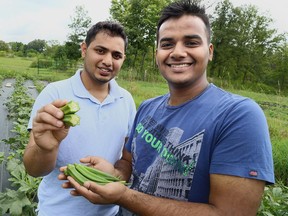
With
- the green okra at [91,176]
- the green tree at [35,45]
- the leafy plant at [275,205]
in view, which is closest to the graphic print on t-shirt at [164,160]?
the green okra at [91,176]

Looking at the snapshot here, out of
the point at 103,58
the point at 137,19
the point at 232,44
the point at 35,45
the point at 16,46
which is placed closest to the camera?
the point at 103,58

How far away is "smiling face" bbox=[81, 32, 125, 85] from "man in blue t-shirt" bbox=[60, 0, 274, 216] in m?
0.55

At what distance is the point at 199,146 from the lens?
174 centimetres

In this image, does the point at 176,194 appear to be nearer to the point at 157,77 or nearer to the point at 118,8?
the point at 157,77

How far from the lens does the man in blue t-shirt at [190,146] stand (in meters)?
1.58

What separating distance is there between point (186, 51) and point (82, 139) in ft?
3.39

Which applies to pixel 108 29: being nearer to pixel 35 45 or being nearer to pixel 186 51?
pixel 186 51

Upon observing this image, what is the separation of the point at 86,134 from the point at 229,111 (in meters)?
1.16

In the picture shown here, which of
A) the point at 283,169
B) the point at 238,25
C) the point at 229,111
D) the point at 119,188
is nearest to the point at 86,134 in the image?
the point at 119,188

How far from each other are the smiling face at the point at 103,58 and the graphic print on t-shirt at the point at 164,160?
0.64 metres

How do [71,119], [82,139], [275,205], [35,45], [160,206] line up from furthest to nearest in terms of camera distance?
[35,45], [275,205], [82,139], [71,119], [160,206]

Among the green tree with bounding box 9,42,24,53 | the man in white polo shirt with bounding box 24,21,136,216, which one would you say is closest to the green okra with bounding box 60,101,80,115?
the man in white polo shirt with bounding box 24,21,136,216

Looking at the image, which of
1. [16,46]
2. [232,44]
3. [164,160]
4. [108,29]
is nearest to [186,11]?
[108,29]

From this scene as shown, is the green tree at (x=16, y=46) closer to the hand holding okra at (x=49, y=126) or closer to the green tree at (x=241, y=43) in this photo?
the green tree at (x=241, y=43)
